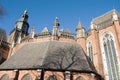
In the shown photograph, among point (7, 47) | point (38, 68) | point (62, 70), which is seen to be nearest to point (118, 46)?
point (62, 70)

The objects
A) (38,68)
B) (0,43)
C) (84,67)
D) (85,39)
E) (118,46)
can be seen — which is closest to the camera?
(38,68)

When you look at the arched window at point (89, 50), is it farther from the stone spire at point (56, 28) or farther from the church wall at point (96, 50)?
the stone spire at point (56, 28)

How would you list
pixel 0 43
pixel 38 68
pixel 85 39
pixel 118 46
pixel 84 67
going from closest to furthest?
pixel 38 68 → pixel 84 67 → pixel 118 46 → pixel 85 39 → pixel 0 43

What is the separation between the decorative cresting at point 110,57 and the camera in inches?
700

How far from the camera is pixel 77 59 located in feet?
60.4

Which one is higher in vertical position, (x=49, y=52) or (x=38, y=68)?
(x=49, y=52)

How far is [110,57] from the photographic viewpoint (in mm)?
19016

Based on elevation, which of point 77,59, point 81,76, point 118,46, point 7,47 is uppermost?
point 7,47

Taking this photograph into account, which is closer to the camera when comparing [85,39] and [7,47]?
[85,39]

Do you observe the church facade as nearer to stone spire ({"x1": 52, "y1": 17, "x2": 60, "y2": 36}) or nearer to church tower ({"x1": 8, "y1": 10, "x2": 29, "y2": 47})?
stone spire ({"x1": 52, "y1": 17, "x2": 60, "y2": 36})

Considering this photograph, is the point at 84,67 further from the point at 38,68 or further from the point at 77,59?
the point at 38,68

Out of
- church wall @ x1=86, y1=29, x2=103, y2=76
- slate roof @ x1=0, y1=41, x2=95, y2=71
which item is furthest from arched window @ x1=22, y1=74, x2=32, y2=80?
church wall @ x1=86, y1=29, x2=103, y2=76

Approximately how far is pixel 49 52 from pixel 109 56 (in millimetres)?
7871

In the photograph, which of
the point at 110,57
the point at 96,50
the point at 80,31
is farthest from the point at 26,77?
the point at 80,31
